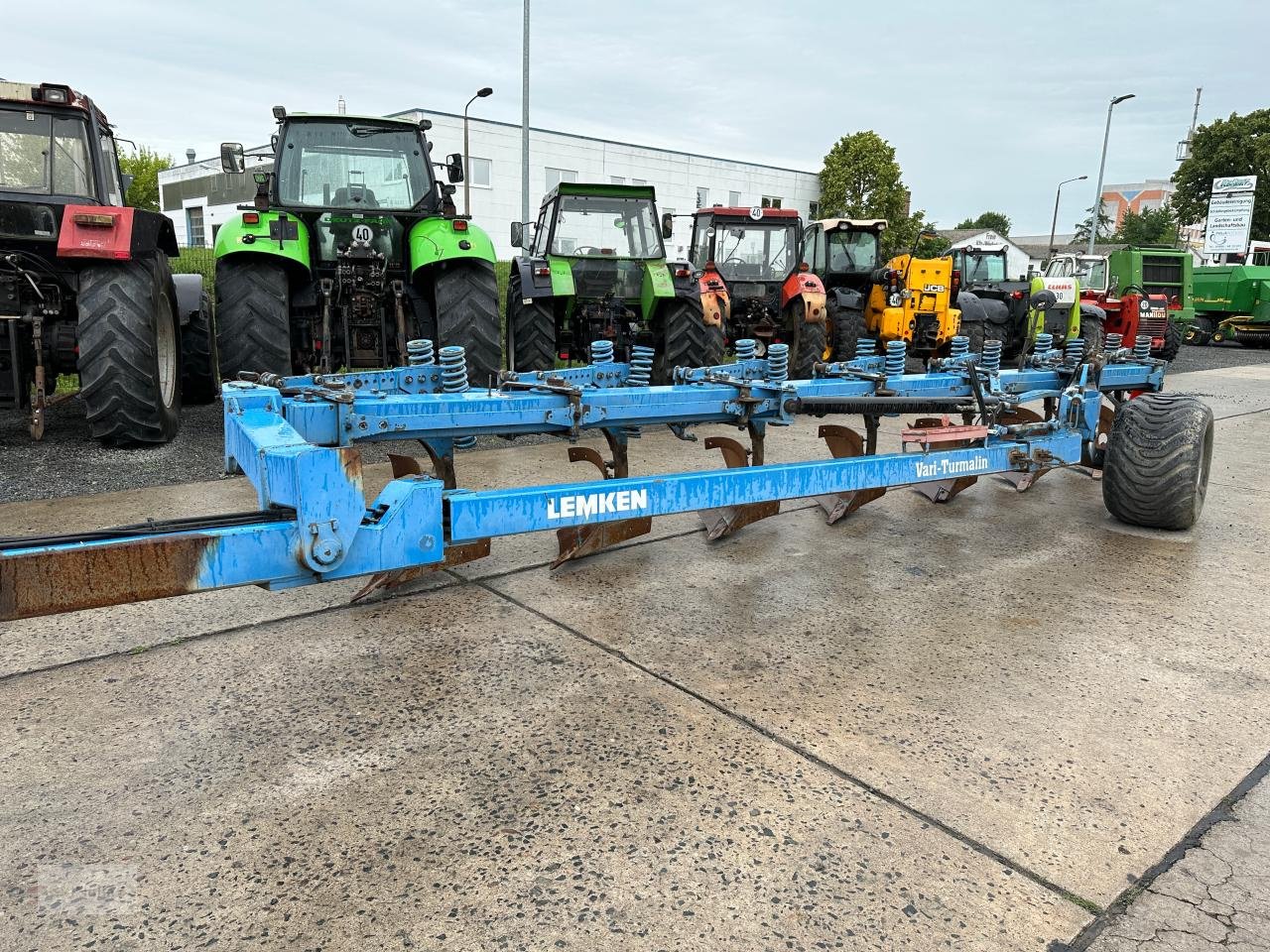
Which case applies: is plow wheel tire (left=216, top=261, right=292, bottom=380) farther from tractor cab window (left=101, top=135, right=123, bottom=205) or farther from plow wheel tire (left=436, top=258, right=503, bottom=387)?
plow wheel tire (left=436, top=258, right=503, bottom=387)

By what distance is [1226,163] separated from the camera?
37531 mm

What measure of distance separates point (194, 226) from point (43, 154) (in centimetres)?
4071

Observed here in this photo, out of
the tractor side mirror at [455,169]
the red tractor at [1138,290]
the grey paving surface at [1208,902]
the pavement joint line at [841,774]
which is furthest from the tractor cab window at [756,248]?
the grey paving surface at [1208,902]

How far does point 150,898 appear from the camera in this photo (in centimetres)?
189

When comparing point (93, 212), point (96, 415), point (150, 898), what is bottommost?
point (150, 898)

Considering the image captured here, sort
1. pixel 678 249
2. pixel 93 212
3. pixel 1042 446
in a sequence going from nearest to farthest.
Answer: pixel 1042 446
pixel 93 212
pixel 678 249

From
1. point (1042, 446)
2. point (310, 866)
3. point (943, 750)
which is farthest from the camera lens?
point (1042, 446)

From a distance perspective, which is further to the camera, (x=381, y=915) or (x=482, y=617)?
(x=482, y=617)

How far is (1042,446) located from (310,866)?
12.1ft

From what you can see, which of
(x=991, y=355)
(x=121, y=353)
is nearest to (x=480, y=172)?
(x=121, y=353)

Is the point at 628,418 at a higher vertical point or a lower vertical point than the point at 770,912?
higher

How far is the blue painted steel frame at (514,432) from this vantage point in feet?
7.01

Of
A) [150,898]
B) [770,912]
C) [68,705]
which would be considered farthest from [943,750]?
[68,705]

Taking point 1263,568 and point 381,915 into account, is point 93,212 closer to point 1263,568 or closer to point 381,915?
point 381,915
